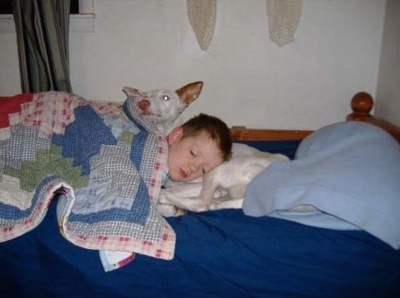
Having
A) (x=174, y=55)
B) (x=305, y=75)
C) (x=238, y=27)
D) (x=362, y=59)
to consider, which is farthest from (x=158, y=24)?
(x=362, y=59)

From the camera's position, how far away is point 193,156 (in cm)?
95

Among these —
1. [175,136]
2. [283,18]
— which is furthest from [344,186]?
[283,18]

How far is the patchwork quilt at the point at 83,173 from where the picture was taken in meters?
0.67

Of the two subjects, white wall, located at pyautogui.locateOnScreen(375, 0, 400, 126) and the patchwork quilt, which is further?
white wall, located at pyautogui.locateOnScreen(375, 0, 400, 126)

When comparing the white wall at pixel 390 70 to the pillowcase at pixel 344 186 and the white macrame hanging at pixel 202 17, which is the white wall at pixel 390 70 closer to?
the pillowcase at pixel 344 186

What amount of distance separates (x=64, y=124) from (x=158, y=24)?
0.85m

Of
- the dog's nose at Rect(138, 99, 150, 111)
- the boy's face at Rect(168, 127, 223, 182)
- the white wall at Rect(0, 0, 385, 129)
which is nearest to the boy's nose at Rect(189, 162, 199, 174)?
the boy's face at Rect(168, 127, 223, 182)

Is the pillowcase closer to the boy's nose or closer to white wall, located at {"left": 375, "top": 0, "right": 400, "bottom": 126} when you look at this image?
the boy's nose

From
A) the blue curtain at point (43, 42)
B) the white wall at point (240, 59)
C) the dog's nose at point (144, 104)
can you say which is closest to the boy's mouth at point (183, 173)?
the dog's nose at point (144, 104)

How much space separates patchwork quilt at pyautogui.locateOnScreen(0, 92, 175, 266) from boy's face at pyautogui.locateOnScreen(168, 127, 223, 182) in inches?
2.8

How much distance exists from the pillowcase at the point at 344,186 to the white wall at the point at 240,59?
813mm

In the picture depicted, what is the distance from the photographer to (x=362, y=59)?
1.58 m

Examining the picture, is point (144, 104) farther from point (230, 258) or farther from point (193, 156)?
point (230, 258)

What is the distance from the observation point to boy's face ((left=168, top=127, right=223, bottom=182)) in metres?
0.94
